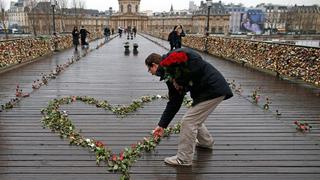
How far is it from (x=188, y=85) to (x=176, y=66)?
368 millimetres

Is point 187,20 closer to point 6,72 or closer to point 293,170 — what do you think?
point 6,72

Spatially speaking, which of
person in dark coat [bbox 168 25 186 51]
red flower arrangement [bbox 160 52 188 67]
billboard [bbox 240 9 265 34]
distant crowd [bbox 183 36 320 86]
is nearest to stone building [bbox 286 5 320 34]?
billboard [bbox 240 9 265 34]

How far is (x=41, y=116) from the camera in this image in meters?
7.12

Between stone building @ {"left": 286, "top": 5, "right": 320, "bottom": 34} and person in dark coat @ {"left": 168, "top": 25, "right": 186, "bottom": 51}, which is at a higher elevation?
stone building @ {"left": 286, "top": 5, "right": 320, "bottom": 34}

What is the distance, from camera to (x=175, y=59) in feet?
13.3

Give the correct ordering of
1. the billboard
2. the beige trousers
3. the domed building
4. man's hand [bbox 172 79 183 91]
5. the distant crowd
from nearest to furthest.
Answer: man's hand [bbox 172 79 183 91] < the beige trousers < the distant crowd < the billboard < the domed building

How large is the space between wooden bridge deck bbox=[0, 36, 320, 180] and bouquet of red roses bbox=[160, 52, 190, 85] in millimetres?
1260

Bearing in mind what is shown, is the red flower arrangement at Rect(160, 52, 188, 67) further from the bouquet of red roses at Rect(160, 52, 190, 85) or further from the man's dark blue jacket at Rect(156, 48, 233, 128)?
the man's dark blue jacket at Rect(156, 48, 233, 128)

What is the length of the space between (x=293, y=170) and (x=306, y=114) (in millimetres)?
3346

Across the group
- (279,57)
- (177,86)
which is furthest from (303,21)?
(177,86)

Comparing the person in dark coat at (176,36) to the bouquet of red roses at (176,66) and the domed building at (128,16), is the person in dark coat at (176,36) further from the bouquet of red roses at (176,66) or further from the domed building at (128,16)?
the domed building at (128,16)

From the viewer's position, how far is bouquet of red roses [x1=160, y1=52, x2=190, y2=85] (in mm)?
4082

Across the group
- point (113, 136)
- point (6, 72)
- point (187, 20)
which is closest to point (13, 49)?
point (6, 72)

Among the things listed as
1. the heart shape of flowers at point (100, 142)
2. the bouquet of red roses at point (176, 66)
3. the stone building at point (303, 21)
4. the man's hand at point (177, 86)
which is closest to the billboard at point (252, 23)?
the stone building at point (303, 21)
